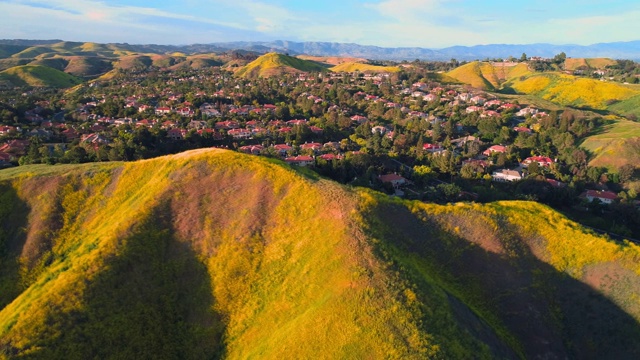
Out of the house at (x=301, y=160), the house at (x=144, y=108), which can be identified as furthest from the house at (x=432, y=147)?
the house at (x=144, y=108)

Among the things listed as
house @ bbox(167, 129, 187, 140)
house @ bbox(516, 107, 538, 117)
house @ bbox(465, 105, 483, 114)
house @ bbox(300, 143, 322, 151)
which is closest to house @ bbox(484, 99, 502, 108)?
house @ bbox(465, 105, 483, 114)

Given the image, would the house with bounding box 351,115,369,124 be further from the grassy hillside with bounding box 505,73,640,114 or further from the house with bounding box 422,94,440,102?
the grassy hillside with bounding box 505,73,640,114

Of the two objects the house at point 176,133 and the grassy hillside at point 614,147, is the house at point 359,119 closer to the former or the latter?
the house at point 176,133

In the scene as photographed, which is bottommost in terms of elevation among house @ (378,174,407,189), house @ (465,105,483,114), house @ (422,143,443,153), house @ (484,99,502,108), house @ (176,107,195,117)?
house @ (378,174,407,189)

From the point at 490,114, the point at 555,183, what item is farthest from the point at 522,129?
the point at 555,183

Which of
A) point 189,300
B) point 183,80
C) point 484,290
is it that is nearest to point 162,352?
point 189,300
